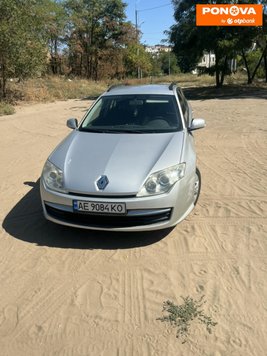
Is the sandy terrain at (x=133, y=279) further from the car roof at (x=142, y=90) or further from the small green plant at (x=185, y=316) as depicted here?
the car roof at (x=142, y=90)

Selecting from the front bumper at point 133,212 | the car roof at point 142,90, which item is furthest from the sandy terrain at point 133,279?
the car roof at point 142,90

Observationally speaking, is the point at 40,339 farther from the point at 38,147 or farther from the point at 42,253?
the point at 38,147

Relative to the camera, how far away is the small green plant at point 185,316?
291 centimetres

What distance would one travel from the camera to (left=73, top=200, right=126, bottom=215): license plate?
386 centimetres

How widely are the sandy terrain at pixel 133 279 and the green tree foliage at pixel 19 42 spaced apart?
41.7 ft

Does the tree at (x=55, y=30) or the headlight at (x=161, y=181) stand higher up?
the tree at (x=55, y=30)

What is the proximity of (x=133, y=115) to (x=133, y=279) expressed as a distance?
2.57 meters

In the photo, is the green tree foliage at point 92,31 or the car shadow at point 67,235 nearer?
the car shadow at point 67,235

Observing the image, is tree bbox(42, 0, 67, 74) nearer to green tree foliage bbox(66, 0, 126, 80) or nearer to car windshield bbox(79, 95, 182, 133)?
green tree foliage bbox(66, 0, 126, 80)

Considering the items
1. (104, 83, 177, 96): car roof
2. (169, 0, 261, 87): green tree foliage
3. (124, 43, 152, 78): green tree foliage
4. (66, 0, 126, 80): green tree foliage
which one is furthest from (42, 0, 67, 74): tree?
(104, 83, 177, 96): car roof

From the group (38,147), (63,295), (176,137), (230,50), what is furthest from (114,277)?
(230,50)

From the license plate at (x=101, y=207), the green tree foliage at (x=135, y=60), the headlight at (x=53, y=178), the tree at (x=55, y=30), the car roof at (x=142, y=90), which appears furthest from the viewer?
the green tree foliage at (x=135, y=60)

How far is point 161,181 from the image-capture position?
158 inches

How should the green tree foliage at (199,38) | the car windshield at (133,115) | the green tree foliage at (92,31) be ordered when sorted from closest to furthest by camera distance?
the car windshield at (133,115) < the green tree foliage at (199,38) < the green tree foliage at (92,31)
